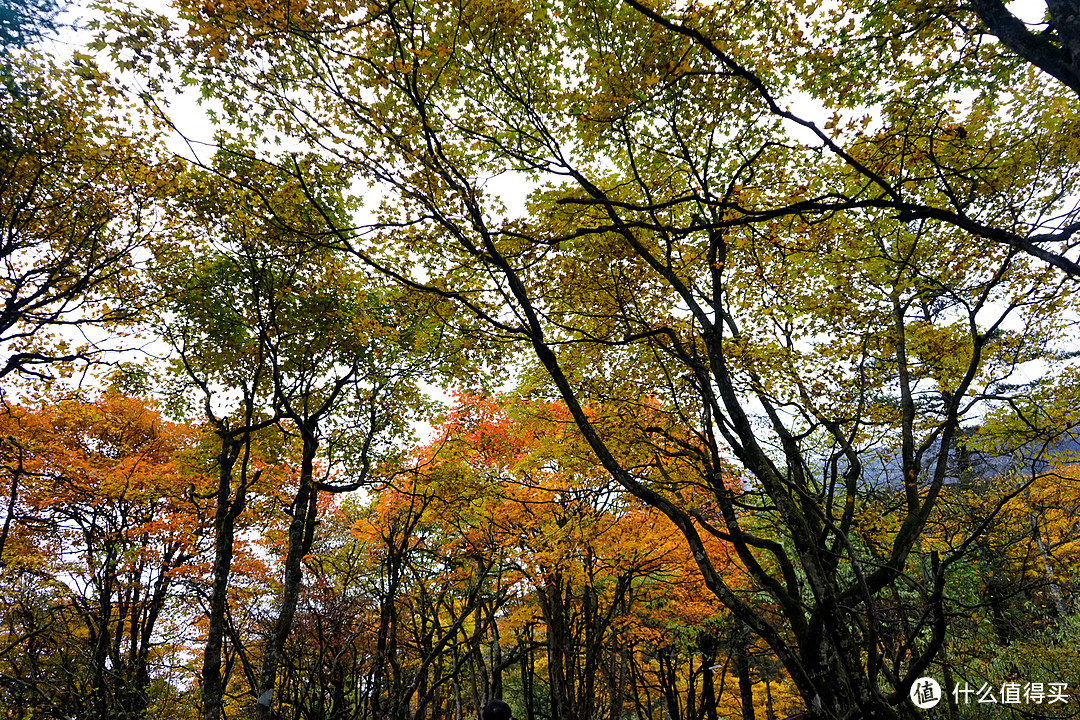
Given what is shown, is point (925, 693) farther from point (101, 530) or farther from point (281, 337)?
point (101, 530)

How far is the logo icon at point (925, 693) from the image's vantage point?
29.1 feet

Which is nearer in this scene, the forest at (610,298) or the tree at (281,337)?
the forest at (610,298)

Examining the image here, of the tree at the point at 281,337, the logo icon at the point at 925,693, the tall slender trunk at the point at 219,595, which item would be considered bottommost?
the logo icon at the point at 925,693

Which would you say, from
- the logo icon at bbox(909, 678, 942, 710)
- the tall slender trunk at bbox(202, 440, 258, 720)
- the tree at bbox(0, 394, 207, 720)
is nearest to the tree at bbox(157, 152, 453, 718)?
the tall slender trunk at bbox(202, 440, 258, 720)

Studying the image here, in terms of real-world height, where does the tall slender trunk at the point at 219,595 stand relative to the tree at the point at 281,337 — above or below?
below

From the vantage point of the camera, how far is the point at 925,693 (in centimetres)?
974

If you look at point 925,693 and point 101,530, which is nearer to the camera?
point 925,693

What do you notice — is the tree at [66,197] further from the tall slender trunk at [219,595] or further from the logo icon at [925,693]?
the logo icon at [925,693]

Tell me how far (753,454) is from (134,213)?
29.6 feet

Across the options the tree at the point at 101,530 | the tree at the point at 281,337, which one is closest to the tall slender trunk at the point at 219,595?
the tree at the point at 281,337

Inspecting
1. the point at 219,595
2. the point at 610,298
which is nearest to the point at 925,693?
the point at 610,298

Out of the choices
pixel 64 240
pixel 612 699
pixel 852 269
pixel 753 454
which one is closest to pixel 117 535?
pixel 64 240

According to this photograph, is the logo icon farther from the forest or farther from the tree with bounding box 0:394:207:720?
the tree with bounding box 0:394:207:720

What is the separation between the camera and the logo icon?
8858 mm
